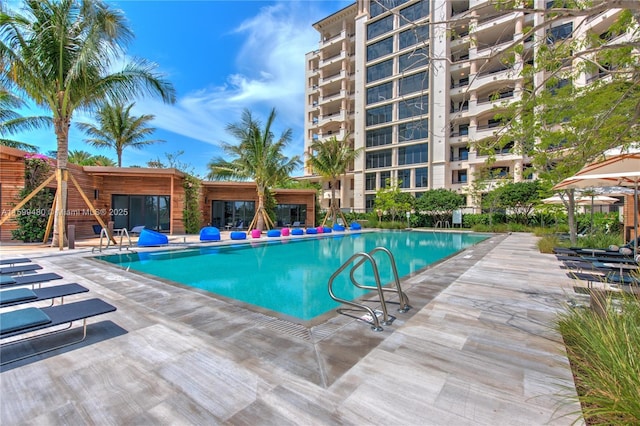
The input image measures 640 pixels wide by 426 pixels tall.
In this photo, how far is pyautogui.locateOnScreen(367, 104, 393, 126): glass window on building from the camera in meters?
34.9

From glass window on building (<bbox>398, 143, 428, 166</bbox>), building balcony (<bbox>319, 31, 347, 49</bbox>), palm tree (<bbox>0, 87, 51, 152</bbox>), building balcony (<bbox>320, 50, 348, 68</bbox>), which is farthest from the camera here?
building balcony (<bbox>320, 50, 348, 68</bbox>)

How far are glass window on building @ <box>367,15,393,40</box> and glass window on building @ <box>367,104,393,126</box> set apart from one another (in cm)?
907

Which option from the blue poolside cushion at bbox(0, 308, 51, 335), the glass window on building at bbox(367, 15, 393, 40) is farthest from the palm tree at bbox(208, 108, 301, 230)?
the glass window on building at bbox(367, 15, 393, 40)

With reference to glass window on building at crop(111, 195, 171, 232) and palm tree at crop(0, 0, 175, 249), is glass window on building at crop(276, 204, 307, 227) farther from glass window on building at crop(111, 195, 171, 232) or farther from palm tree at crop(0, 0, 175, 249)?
palm tree at crop(0, 0, 175, 249)

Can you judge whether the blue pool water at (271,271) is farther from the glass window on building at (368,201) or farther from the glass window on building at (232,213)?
the glass window on building at (368,201)

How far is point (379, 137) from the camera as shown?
3581 cm

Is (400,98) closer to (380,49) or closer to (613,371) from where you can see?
(380,49)

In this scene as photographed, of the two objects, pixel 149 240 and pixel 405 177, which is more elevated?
pixel 405 177

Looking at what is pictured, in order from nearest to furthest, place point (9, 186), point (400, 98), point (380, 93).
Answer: point (9, 186)
point (400, 98)
point (380, 93)

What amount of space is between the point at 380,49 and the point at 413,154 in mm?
13906

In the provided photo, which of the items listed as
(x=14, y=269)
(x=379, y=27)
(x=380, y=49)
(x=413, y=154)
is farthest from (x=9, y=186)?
(x=379, y=27)

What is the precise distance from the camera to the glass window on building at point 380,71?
34.7m

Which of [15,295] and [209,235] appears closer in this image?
[15,295]

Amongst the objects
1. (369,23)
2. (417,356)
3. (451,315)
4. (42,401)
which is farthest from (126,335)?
(369,23)
